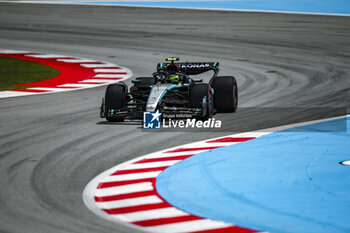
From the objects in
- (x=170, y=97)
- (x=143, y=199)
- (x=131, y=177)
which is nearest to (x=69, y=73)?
(x=170, y=97)

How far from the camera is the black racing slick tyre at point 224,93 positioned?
1390 cm

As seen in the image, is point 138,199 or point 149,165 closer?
point 138,199

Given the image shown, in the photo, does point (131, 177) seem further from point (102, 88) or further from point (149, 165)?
point (102, 88)

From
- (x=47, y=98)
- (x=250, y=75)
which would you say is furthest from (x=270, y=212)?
(x=250, y=75)

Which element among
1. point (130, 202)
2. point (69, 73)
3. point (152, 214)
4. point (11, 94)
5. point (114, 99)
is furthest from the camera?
point (69, 73)

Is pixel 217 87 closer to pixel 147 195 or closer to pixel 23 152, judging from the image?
pixel 23 152

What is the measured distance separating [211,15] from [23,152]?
22.8 metres

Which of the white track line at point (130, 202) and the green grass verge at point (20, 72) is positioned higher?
the green grass verge at point (20, 72)

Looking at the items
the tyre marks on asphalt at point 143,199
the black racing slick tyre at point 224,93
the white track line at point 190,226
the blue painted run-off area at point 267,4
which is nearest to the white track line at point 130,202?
the tyre marks on asphalt at point 143,199

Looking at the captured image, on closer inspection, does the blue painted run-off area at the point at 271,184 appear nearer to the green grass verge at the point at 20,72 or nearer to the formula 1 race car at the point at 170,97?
the formula 1 race car at the point at 170,97

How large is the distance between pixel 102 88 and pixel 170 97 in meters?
4.75

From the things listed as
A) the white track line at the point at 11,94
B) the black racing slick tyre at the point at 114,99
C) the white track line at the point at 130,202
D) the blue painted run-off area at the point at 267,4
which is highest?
the blue painted run-off area at the point at 267,4

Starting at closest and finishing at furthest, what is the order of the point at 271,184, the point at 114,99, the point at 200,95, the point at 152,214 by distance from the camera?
the point at 152,214 < the point at 271,184 < the point at 200,95 < the point at 114,99

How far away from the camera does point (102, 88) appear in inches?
704
